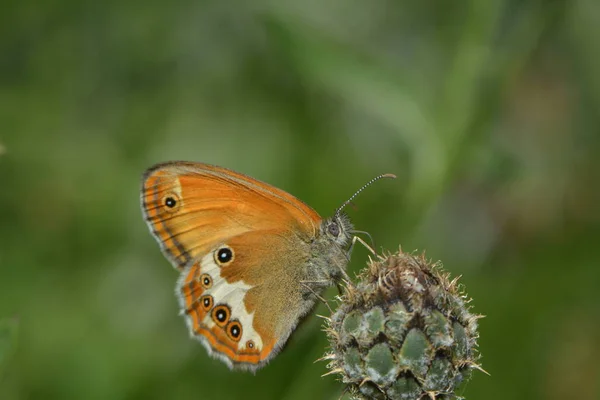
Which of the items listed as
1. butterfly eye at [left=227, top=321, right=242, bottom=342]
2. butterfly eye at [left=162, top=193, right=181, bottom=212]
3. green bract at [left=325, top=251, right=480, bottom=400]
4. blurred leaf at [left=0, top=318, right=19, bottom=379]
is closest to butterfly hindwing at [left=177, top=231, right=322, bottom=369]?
butterfly eye at [left=227, top=321, right=242, bottom=342]

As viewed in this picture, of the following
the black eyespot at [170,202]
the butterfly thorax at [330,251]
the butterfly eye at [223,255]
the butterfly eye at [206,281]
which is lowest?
the butterfly eye at [206,281]

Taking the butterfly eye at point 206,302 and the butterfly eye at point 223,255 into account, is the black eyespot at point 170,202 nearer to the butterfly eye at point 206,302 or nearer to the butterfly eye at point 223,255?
the butterfly eye at point 223,255

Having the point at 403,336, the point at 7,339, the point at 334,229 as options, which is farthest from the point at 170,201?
the point at 403,336

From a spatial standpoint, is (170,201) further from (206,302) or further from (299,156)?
(299,156)

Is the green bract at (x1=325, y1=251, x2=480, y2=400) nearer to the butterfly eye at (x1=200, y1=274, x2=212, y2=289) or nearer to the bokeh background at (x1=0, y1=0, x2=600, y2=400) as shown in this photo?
the bokeh background at (x1=0, y1=0, x2=600, y2=400)

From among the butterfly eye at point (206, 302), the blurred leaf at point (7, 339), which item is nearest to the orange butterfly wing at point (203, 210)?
the butterfly eye at point (206, 302)
